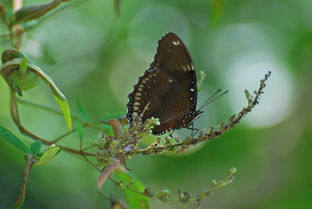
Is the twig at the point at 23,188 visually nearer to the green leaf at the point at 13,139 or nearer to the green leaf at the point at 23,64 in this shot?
the green leaf at the point at 13,139

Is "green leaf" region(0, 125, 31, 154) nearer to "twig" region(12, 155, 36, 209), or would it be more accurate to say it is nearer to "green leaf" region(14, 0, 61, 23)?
"twig" region(12, 155, 36, 209)

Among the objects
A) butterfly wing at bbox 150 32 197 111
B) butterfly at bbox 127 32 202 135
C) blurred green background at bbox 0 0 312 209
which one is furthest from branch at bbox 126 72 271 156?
blurred green background at bbox 0 0 312 209

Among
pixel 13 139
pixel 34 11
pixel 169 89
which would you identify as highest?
pixel 169 89

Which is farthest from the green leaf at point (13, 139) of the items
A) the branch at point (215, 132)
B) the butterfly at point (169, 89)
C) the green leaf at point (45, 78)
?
the butterfly at point (169, 89)

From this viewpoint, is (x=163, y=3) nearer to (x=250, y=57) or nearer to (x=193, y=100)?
(x=250, y=57)

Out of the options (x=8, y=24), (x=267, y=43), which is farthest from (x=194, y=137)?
(x=267, y=43)

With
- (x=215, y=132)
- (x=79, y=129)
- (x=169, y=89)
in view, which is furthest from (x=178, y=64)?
(x=215, y=132)

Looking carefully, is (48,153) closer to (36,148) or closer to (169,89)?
Answer: (36,148)
